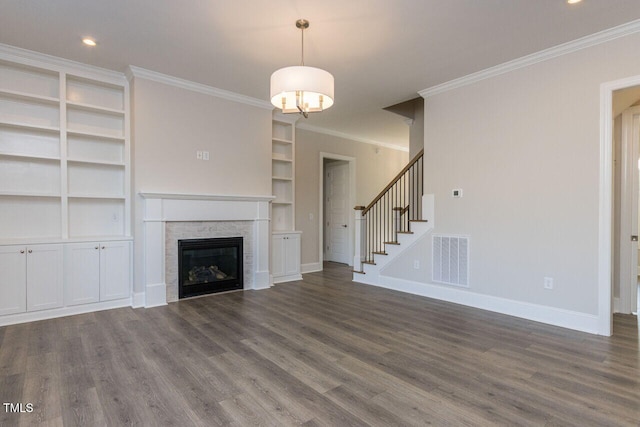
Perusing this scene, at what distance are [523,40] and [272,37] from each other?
2583 mm

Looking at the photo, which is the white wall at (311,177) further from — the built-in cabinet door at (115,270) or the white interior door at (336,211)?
the built-in cabinet door at (115,270)

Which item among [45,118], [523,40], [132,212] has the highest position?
[523,40]

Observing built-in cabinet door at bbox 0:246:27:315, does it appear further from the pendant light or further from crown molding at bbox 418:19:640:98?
crown molding at bbox 418:19:640:98

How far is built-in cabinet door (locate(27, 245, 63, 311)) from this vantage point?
3.69m

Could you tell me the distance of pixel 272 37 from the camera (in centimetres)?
338

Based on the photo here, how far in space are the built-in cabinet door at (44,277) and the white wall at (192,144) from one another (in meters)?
0.80

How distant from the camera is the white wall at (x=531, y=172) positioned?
3361 millimetres

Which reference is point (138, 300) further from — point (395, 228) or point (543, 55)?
point (543, 55)

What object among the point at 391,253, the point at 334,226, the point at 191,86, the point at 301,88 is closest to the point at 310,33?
the point at 301,88

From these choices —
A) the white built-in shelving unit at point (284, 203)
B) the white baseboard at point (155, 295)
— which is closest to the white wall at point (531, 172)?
the white built-in shelving unit at point (284, 203)

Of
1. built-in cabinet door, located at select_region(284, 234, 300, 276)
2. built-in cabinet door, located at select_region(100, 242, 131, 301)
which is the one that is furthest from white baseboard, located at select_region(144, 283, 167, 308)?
built-in cabinet door, located at select_region(284, 234, 300, 276)

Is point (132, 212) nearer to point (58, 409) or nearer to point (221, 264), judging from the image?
point (221, 264)

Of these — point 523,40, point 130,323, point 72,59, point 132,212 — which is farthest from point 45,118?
point 523,40

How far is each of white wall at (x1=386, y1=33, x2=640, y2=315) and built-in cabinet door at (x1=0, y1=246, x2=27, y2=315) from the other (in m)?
5.10
